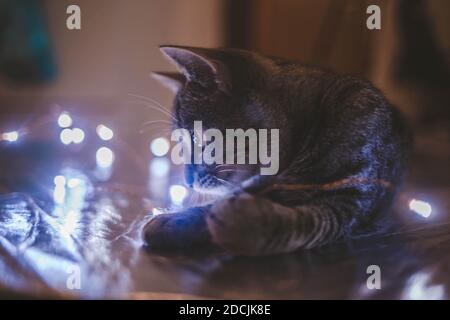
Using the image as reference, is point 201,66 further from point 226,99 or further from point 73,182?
point 73,182

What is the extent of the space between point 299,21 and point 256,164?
33 cm

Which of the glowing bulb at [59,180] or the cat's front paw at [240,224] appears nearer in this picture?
the cat's front paw at [240,224]

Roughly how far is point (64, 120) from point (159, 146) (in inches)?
8.6

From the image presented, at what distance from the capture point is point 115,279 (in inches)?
39.7

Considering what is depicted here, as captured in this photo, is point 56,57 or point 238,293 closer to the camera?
point 238,293

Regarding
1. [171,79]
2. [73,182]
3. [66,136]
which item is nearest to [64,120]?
[66,136]

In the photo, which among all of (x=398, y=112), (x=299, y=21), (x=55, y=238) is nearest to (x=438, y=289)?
(x=398, y=112)

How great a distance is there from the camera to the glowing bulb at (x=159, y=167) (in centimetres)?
123

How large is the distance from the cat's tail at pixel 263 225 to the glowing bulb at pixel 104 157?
342 mm

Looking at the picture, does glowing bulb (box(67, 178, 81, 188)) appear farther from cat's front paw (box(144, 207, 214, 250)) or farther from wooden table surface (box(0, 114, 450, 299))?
cat's front paw (box(144, 207, 214, 250))

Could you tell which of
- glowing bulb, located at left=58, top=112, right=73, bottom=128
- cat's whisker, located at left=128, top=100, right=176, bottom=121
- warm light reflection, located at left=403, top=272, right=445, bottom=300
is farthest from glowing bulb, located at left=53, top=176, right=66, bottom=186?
warm light reflection, located at left=403, top=272, right=445, bottom=300

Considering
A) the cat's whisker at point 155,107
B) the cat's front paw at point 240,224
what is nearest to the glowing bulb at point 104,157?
the cat's whisker at point 155,107

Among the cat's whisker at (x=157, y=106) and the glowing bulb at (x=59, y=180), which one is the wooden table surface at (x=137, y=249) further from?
the cat's whisker at (x=157, y=106)
